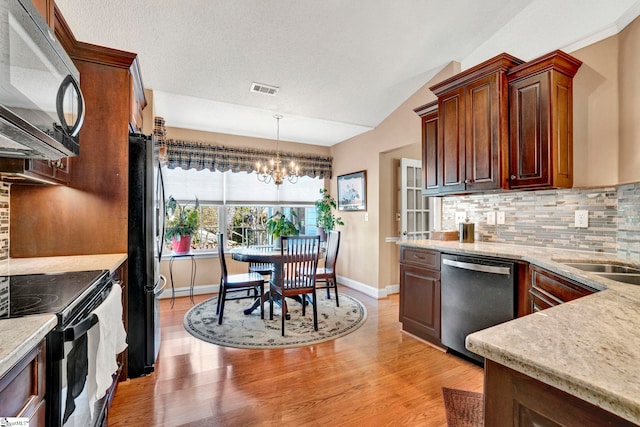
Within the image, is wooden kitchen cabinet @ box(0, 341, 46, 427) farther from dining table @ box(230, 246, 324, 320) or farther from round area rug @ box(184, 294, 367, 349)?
dining table @ box(230, 246, 324, 320)

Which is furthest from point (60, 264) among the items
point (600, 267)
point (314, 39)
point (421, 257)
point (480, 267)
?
point (600, 267)

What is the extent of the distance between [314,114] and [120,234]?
103 inches

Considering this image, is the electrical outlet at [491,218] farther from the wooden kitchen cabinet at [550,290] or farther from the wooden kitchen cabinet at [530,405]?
the wooden kitchen cabinet at [530,405]

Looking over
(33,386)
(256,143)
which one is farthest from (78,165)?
(256,143)

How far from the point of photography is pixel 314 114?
3.88 m

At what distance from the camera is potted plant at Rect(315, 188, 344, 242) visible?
5.12m

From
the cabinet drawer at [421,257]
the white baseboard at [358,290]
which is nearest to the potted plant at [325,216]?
the white baseboard at [358,290]

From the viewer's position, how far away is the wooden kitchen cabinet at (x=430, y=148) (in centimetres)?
299

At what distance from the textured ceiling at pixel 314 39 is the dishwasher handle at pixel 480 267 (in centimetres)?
183

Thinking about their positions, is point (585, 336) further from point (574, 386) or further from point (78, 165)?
Result: point (78, 165)

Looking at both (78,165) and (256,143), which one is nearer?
(78,165)

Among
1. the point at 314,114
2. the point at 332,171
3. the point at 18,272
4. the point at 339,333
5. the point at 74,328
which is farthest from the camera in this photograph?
the point at 332,171

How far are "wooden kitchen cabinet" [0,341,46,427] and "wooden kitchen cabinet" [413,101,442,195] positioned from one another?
9.66 ft

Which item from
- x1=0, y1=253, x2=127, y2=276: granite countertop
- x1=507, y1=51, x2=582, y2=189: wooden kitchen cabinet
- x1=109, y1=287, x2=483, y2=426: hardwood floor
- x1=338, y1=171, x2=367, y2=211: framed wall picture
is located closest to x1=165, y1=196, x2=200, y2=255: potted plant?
x1=109, y1=287, x2=483, y2=426: hardwood floor
